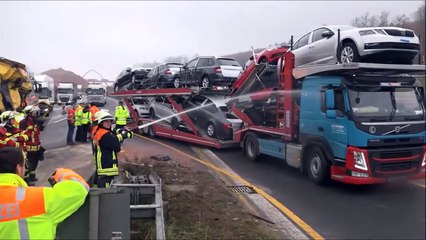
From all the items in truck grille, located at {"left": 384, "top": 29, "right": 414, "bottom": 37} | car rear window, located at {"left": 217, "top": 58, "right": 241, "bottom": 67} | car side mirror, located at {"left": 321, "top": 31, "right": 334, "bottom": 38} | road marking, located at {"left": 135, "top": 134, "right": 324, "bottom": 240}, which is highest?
car side mirror, located at {"left": 321, "top": 31, "right": 334, "bottom": 38}

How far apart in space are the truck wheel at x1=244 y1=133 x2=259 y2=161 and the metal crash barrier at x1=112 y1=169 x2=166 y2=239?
183 inches

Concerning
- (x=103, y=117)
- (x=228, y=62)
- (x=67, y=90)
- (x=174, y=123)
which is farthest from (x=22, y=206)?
(x=174, y=123)

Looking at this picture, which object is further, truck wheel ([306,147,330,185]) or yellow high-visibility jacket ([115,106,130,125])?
yellow high-visibility jacket ([115,106,130,125])

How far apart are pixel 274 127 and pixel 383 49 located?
334 centimetres

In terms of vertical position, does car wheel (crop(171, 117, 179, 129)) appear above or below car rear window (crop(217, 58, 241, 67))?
below

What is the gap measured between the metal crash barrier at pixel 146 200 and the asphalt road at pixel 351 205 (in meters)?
2.46

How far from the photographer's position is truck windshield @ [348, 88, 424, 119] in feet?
25.9

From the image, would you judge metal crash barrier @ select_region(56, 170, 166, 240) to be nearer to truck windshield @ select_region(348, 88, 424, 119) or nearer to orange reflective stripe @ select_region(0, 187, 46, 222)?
orange reflective stripe @ select_region(0, 187, 46, 222)

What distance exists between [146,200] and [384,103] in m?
5.09

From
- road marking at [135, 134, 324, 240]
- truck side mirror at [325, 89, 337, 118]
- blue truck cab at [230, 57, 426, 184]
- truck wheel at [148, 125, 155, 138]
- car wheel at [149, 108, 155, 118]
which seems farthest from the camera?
car wheel at [149, 108, 155, 118]

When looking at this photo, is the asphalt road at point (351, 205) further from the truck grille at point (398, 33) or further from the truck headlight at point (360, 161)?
the truck grille at point (398, 33)

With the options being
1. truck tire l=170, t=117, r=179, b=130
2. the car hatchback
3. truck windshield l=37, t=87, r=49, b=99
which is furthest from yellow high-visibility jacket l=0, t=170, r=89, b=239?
truck tire l=170, t=117, r=179, b=130

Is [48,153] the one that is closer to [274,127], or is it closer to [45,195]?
[274,127]

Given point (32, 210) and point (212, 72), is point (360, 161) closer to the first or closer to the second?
point (32, 210)
